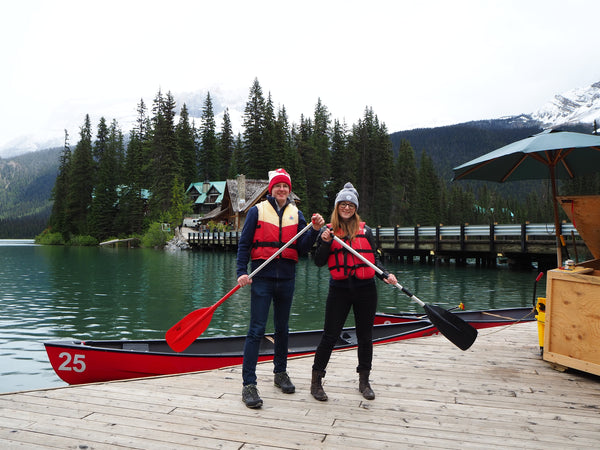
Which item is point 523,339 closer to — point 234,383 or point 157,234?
point 234,383

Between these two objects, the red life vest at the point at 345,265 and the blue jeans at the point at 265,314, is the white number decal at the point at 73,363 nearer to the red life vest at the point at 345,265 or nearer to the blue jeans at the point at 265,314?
the blue jeans at the point at 265,314

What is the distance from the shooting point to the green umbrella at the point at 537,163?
564 cm

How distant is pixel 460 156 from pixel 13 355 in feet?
677

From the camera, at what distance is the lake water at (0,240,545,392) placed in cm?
1084

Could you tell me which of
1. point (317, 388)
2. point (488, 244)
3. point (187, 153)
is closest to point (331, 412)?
point (317, 388)

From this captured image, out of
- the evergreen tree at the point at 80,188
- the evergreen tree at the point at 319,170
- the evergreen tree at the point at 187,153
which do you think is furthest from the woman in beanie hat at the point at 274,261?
the evergreen tree at the point at 80,188

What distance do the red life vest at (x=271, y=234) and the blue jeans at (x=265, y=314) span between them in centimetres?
25

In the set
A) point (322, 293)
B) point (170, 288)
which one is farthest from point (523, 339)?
point (170, 288)

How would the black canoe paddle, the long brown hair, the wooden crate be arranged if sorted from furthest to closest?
the wooden crate, the black canoe paddle, the long brown hair

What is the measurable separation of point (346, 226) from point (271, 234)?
2.39ft

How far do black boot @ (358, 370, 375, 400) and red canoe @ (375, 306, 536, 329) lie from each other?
5.59 meters

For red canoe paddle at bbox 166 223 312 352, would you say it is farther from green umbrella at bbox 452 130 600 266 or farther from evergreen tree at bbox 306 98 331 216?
evergreen tree at bbox 306 98 331 216

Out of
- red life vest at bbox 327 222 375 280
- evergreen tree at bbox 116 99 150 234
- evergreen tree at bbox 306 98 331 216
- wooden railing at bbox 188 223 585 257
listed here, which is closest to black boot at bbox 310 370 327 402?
red life vest at bbox 327 222 375 280

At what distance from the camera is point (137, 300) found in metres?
16.9
